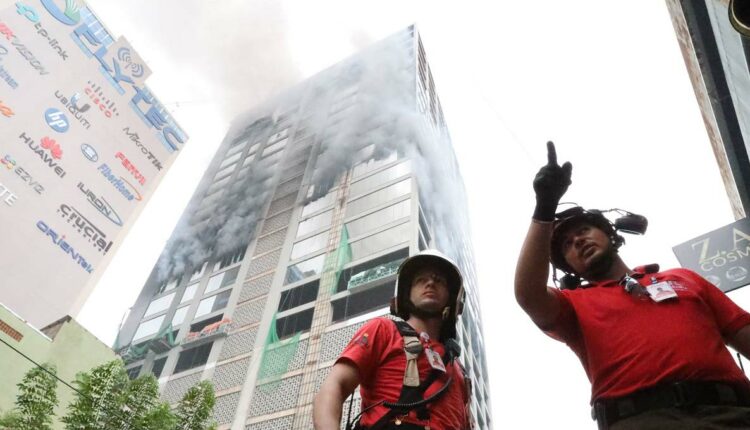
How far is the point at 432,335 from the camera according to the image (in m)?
2.37

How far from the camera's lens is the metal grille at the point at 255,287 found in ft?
110

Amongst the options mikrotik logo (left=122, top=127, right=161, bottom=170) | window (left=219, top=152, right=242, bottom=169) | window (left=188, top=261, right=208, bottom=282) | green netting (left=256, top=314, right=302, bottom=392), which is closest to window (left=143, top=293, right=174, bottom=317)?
window (left=188, top=261, right=208, bottom=282)

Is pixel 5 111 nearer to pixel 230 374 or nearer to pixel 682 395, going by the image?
pixel 230 374

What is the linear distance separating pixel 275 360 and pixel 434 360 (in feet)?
90.1

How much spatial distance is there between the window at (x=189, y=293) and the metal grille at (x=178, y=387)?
8664mm

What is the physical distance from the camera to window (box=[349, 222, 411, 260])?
1171 inches

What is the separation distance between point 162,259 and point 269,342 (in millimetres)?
21807

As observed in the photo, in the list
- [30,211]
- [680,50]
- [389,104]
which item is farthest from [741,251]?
[389,104]

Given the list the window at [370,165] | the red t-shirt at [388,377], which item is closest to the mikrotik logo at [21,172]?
the red t-shirt at [388,377]

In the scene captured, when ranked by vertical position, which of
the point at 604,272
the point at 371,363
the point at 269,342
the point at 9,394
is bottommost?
the point at 269,342

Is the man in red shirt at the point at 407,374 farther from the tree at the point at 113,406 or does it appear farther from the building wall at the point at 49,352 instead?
the building wall at the point at 49,352

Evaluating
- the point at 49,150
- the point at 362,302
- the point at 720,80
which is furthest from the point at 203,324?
the point at 720,80

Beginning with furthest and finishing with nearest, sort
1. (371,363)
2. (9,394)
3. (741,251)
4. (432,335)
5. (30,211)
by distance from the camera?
(30,211)
(9,394)
(741,251)
(432,335)
(371,363)

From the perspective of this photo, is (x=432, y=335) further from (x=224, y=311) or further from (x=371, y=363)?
(x=224, y=311)
